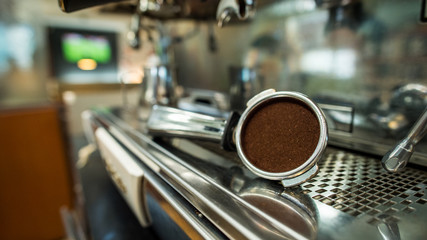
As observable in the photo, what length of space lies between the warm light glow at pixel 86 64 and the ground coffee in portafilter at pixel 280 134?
144 inches

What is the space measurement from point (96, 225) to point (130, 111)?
546 mm

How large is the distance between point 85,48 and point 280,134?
3.78 metres

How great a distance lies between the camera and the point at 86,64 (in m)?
3.53

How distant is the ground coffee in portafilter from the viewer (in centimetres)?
39

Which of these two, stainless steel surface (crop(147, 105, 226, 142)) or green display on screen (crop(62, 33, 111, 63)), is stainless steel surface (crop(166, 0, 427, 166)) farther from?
green display on screen (crop(62, 33, 111, 63))

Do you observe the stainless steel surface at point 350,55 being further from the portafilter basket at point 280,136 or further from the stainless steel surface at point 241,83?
the portafilter basket at point 280,136

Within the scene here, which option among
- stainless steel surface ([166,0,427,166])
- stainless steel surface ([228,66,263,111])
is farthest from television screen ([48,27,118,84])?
stainless steel surface ([166,0,427,166])

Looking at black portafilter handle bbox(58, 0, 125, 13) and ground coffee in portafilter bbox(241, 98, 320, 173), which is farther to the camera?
black portafilter handle bbox(58, 0, 125, 13)

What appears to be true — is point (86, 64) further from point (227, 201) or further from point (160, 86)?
point (227, 201)

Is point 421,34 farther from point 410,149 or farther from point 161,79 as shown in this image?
point 161,79

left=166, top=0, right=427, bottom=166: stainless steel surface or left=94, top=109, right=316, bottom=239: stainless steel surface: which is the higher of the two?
left=166, top=0, right=427, bottom=166: stainless steel surface

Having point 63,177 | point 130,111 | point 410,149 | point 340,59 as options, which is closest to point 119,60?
point 63,177

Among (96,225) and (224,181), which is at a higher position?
(224,181)

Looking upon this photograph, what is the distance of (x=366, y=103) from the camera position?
616 millimetres
